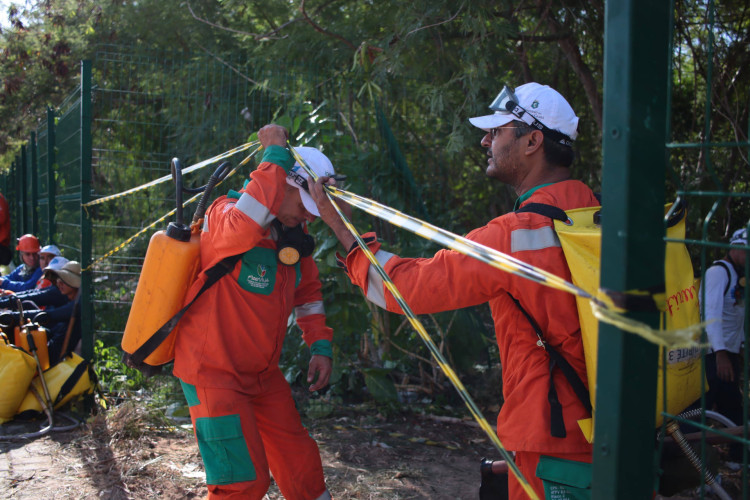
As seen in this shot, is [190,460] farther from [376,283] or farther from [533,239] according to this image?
[533,239]

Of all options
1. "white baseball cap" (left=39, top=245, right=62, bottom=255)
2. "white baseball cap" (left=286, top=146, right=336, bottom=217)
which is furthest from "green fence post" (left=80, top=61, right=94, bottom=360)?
"white baseball cap" (left=286, top=146, right=336, bottom=217)

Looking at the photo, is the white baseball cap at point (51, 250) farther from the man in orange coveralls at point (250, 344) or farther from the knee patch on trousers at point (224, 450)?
the knee patch on trousers at point (224, 450)

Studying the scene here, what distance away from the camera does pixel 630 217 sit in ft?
4.62

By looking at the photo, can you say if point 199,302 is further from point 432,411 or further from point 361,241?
point 432,411

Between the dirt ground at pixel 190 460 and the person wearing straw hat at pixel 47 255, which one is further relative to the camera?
the person wearing straw hat at pixel 47 255

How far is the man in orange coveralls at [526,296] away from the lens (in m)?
2.13

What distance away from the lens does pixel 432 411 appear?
6.00 meters

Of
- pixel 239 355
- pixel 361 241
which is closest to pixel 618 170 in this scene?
pixel 361 241

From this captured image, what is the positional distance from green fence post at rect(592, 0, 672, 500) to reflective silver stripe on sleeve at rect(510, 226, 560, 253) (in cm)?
65

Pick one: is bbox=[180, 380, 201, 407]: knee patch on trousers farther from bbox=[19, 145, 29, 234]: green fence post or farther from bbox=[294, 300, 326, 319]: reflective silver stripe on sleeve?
bbox=[19, 145, 29, 234]: green fence post

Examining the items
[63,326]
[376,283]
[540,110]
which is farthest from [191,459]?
[540,110]

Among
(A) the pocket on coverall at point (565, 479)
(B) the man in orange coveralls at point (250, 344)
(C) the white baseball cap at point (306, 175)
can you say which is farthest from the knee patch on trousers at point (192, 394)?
(A) the pocket on coverall at point (565, 479)

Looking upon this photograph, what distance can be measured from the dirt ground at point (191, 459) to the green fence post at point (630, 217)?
3.10m

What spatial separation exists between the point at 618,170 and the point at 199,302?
221 cm
